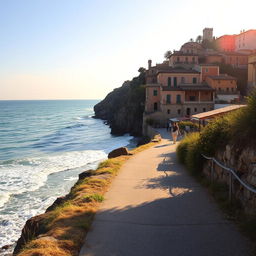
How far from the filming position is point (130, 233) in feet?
21.0

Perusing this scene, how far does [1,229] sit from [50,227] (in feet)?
33.4

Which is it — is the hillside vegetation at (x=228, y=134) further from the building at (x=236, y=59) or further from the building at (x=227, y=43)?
the building at (x=227, y=43)

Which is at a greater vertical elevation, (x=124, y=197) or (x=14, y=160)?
(x=124, y=197)

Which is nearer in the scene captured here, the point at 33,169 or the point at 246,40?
the point at 33,169

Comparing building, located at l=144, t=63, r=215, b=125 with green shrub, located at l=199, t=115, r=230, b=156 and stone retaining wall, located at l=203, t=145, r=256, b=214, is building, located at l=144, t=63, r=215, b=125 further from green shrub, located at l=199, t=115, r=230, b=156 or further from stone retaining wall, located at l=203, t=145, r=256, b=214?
stone retaining wall, located at l=203, t=145, r=256, b=214

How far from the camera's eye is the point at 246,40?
7338 centimetres

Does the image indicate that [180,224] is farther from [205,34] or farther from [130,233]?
[205,34]

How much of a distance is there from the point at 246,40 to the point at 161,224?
251ft

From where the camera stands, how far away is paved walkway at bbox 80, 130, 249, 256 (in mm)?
5633

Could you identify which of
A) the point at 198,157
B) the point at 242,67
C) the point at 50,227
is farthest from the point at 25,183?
the point at 242,67

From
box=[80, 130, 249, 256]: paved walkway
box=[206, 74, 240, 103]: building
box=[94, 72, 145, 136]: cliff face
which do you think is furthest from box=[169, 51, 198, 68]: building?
box=[80, 130, 249, 256]: paved walkway

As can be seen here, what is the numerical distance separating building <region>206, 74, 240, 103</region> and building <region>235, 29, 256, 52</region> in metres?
25.1

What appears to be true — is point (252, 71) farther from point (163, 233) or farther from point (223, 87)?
point (163, 233)

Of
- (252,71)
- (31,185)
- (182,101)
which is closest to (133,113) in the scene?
(182,101)
